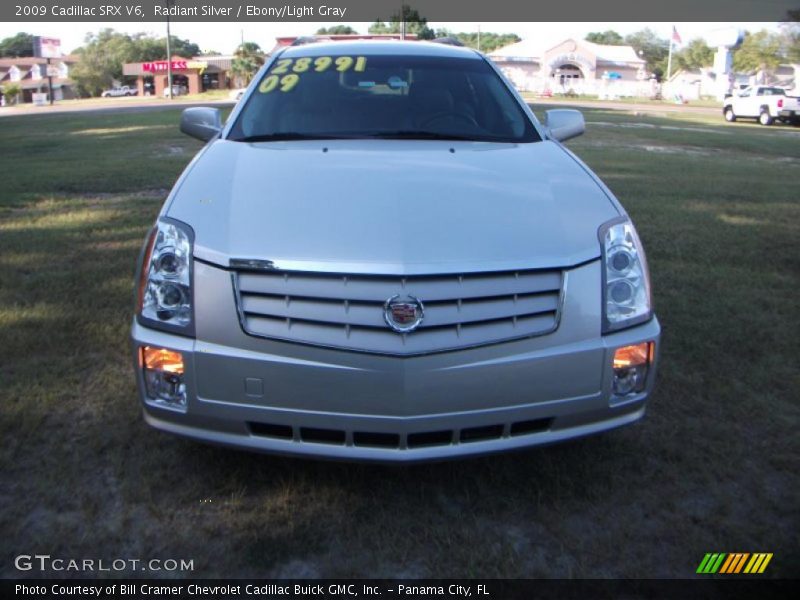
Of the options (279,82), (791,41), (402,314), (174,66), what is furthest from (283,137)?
(174,66)

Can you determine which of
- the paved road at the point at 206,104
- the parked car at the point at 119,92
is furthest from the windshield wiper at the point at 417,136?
the parked car at the point at 119,92

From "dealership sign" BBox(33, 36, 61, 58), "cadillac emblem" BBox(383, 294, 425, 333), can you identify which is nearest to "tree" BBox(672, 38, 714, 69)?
"dealership sign" BBox(33, 36, 61, 58)

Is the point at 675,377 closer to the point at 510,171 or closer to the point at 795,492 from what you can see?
the point at 795,492

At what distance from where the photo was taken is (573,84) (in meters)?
61.1

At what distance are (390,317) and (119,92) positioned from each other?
79.9 meters

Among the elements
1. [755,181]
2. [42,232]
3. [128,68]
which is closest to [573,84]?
[128,68]

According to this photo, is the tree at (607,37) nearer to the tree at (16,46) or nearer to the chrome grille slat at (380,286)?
the tree at (16,46)

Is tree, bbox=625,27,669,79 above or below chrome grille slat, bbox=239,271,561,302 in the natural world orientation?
above

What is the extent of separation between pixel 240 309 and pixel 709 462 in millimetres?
1911

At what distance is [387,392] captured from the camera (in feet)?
7.63

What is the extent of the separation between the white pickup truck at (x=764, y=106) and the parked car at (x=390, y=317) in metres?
27.7

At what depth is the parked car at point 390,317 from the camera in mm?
2352

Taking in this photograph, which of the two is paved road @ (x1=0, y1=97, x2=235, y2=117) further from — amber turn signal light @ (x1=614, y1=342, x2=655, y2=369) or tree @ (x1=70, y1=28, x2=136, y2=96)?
tree @ (x1=70, y1=28, x2=136, y2=96)

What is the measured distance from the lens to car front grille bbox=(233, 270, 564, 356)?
2354mm
